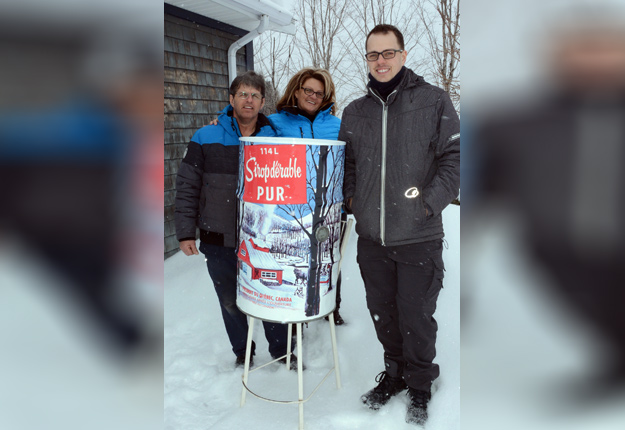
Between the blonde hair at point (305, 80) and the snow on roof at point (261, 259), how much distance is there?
4.38 feet

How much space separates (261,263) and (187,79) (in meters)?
3.84

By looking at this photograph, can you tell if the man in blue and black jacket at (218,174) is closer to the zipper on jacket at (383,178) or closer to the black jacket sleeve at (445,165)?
the zipper on jacket at (383,178)

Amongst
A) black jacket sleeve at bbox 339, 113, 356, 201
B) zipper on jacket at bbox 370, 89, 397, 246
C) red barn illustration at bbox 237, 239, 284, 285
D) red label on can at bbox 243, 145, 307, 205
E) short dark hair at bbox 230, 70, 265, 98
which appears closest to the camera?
red label on can at bbox 243, 145, 307, 205

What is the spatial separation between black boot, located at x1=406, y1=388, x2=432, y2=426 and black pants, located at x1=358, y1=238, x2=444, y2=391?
1.6 inches

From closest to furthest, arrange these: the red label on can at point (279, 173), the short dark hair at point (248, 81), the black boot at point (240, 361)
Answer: the red label on can at point (279, 173)
the short dark hair at point (248, 81)
the black boot at point (240, 361)

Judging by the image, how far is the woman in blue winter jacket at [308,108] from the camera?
296cm

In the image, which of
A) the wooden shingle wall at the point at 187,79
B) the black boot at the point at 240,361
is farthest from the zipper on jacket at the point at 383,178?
the wooden shingle wall at the point at 187,79

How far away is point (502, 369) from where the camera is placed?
0.49 m

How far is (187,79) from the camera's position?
202 inches

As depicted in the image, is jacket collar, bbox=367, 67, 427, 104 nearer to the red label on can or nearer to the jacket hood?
the red label on can

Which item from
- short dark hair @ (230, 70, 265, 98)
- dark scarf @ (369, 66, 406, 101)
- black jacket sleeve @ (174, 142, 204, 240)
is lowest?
black jacket sleeve @ (174, 142, 204, 240)

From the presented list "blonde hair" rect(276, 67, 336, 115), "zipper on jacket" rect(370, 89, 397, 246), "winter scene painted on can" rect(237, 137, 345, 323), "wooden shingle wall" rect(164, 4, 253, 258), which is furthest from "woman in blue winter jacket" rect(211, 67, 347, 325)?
"wooden shingle wall" rect(164, 4, 253, 258)

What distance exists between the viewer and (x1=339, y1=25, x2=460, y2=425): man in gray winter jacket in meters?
2.09

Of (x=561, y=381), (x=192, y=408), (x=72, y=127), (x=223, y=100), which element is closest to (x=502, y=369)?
(x=561, y=381)
